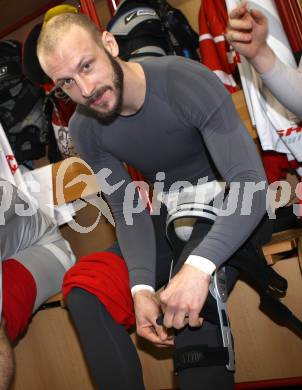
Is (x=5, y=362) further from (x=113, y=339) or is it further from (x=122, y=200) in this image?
(x=122, y=200)

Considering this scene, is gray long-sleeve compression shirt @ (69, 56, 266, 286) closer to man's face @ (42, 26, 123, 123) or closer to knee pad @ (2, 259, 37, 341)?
man's face @ (42, 26, 123, 123)

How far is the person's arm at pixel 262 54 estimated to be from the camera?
3.21ft

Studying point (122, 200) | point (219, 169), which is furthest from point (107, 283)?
point (219, 169)

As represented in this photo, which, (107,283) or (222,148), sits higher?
(222,148)

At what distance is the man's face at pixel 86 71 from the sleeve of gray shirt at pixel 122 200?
0.13 meters

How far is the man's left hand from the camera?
2.60 ft

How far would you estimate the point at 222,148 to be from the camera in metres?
0.94

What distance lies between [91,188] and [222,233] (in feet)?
3.53

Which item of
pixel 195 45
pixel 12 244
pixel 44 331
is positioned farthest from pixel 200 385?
pixel 195 45

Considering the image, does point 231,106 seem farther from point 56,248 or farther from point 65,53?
point 56,248

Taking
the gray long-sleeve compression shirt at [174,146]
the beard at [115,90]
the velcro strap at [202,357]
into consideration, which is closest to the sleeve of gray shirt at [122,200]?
the gray long-sleeve compression shirt at [174,146]

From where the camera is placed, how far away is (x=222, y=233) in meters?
0.86

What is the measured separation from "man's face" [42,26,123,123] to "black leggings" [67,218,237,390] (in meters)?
0.35

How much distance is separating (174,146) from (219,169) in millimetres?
167
